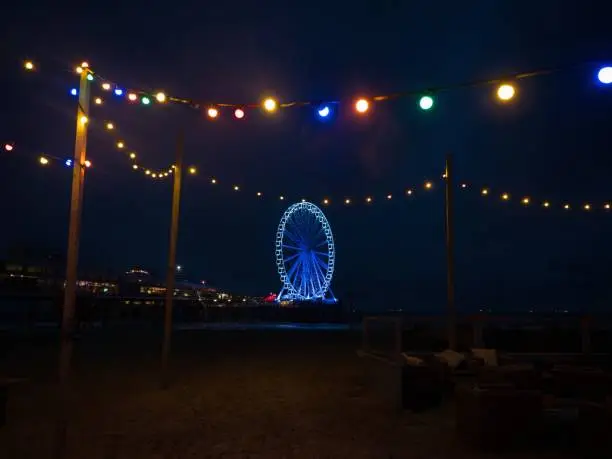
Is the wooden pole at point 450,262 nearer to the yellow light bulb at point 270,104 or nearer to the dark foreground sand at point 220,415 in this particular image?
the dark foreground sand at point 220,415

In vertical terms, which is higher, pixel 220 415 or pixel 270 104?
pixel 270 104

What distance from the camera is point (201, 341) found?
1889 centimetres

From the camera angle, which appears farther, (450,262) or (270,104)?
(450,262)

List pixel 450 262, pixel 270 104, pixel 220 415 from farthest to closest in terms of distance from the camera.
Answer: pixel 450 262 → pixel 270 104 → pixel 220 415

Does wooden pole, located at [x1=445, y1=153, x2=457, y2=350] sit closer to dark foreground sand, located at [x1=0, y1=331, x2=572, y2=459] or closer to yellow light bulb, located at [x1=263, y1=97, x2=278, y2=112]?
dark foreground sand, located at [x1=0, y1=331, x2=572, y2=459]

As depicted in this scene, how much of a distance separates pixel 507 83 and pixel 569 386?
12.3ft

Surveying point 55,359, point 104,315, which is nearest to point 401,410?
point 55,359

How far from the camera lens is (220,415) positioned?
7238 mm

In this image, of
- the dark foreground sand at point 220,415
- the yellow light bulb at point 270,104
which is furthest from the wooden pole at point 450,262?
the yellow light bulb at point 270,104

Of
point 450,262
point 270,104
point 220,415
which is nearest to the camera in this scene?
point 220,415

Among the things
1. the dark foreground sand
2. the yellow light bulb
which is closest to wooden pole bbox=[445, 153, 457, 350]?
the dark foreground sand

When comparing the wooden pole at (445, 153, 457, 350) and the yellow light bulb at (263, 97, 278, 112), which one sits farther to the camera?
the wooden pole at (445, 153, 457, 350)

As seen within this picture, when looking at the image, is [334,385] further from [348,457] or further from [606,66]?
[606,66]

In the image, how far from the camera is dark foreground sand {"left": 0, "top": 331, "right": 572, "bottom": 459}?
5.62m
